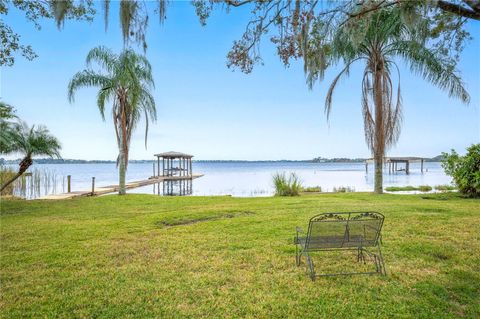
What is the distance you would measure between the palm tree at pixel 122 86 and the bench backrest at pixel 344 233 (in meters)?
11.5

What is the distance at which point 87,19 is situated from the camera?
8078 mm

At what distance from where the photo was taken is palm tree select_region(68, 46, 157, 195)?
13023 millimetres

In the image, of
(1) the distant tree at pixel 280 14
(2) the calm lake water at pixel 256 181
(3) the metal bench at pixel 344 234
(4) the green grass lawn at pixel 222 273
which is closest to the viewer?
(4) the green grass lawn at pixel 222 273

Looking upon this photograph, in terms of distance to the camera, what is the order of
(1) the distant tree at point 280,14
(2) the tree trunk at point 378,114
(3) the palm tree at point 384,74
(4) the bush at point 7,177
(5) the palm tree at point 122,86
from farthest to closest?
(4) the bush at point 7,177
(5) the palm tree at point 122,86
(2) the tree trunk at point 378,114
(3) the palm tree at point 384,74
(1) the distant tree at point 280,14

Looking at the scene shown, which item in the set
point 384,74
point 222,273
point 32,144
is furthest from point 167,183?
point 222,273

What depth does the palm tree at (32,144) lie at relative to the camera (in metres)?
10.2

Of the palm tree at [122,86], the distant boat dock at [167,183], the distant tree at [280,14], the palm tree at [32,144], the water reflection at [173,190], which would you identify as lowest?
the water reflection at [173,190]

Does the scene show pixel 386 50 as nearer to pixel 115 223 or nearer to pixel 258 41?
pixel 258 41

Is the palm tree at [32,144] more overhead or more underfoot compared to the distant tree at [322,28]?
more underfoot

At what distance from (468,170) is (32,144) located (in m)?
15.6

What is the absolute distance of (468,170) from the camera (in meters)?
10.4

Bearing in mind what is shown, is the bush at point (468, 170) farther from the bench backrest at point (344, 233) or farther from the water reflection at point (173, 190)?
the water reflection at point (173, 190)

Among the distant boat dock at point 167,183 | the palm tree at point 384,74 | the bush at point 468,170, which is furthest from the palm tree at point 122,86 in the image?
the bush at point 468,170

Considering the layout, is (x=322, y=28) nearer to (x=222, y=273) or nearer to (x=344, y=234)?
(x=344, y=234)
